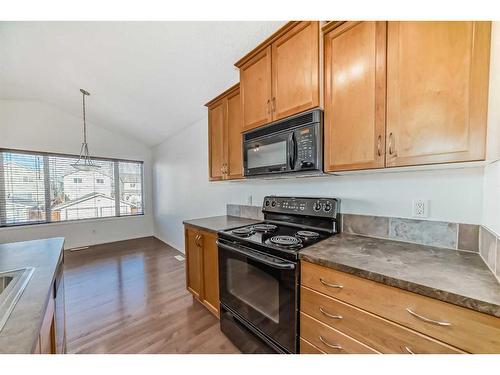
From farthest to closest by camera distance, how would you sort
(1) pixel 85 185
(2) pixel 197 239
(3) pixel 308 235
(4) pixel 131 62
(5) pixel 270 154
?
(1) pixel 85 185 < (4) pixel 131 62 < (2) pixel 197 239 < (5) pixel 270 154 < (3) pixel 308 235

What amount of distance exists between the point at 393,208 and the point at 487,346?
0.80 metres

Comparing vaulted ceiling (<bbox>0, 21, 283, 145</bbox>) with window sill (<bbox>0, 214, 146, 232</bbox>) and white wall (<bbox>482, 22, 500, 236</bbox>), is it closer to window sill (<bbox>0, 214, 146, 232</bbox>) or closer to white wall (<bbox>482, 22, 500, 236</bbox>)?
white wall (<bbox>482, 22, 500, 236</bbox>)

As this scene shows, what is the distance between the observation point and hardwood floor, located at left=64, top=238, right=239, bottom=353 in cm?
160

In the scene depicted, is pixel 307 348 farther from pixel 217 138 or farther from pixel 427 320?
pixel 217 138

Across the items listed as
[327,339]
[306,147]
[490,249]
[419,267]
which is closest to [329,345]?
[327,339]

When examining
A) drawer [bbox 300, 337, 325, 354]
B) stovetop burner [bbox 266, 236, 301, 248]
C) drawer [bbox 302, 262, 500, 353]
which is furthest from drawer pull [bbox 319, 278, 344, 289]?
drawer [bbox 300, 337, 325, 354]

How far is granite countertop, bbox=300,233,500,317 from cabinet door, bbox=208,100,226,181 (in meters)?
1.46

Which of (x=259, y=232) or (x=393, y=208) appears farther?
(x=259, y=232)

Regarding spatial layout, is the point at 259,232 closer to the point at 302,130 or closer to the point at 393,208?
the point at 302,130

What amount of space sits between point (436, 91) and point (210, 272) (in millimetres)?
2025

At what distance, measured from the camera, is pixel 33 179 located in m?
3.86

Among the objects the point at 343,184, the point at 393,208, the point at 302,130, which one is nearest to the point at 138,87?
the point at 302,130

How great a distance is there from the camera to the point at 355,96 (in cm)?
114

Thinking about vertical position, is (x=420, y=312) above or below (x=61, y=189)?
below
